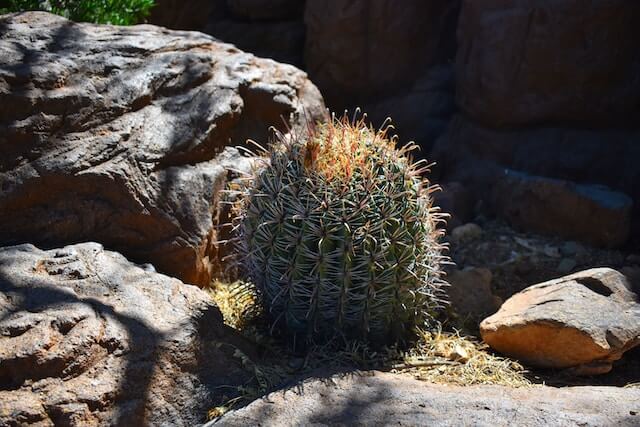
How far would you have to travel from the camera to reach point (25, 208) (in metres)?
3.45

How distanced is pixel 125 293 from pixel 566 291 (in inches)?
82.0

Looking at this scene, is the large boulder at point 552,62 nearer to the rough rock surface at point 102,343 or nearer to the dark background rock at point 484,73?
the dark background rock at point 484,73

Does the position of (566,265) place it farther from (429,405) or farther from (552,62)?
(429,405)

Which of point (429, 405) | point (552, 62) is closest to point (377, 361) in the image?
point (429, 405)

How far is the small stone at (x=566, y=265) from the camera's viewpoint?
4566 millimetres

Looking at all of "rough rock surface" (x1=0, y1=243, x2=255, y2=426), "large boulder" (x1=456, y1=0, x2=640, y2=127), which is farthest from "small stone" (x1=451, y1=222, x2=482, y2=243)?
"rough rock surface" (x1=0, y1=243, x2=255, y2=426)

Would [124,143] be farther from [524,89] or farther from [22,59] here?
[524,89]

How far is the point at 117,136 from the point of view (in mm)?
3723

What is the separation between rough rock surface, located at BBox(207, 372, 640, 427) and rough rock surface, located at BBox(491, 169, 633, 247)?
187 centimetres

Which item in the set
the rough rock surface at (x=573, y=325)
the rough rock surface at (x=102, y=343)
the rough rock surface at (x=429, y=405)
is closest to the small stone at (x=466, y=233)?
the rough rock surface at (x=573, y=325)

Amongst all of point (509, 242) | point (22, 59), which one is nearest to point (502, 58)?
point (509, 242)

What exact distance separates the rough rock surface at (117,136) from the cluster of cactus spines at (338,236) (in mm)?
502

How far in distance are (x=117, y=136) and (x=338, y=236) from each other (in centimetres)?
129

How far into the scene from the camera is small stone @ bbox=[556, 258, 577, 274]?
457cm
